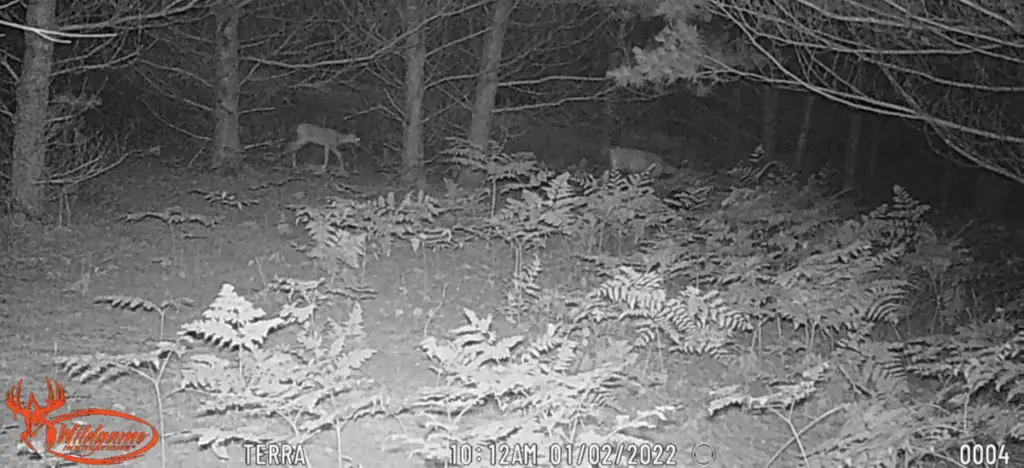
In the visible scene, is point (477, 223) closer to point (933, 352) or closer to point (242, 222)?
point (242, 222)

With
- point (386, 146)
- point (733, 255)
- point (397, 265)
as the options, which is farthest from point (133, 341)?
point (386, 146)

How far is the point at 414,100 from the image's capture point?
539 inches

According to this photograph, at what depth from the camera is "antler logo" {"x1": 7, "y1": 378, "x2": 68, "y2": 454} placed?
15.8 ft

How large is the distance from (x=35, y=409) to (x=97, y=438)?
20.5 inches

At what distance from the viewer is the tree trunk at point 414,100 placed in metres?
13.1

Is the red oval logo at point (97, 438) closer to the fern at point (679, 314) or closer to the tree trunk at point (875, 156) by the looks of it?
the fern at point (679, 314)

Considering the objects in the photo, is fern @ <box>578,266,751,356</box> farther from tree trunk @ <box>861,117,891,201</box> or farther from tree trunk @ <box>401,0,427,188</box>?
tree trunk @ <box>861,117,891,201</box>

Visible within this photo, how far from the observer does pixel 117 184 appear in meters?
12.4

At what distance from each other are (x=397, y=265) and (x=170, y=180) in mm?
5212

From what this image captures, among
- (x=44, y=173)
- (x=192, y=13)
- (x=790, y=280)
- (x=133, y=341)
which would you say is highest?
(x=192, y=13)

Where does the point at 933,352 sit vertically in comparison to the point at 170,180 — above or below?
below

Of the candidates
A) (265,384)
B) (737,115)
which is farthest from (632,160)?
(265,384)

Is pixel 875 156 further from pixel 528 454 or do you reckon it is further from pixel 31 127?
pixel 528 454

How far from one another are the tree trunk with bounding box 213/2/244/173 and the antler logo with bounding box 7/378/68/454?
28.7 feet
